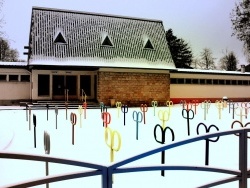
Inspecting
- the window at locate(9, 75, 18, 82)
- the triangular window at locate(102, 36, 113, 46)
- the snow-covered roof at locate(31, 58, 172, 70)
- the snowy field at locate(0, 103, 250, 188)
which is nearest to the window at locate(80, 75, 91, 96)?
the snow-covered roof at locate(31, 58, 172, 70)

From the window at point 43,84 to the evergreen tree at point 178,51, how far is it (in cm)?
3242

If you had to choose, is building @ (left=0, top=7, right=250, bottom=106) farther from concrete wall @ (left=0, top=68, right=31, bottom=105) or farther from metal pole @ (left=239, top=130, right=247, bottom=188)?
metal pole @ (left=239, top=130, right=247, bottom=188)

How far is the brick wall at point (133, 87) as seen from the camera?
92.8 ft

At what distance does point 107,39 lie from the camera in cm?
3003

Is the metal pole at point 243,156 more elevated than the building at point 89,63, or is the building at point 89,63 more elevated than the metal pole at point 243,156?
the building at point 89,63

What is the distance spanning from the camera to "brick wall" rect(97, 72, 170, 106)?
28.3 m

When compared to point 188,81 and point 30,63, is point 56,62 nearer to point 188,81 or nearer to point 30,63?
point 30,63

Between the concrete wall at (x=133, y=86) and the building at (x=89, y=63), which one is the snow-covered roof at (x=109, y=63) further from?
the concrete wall at (x=133, y=86)

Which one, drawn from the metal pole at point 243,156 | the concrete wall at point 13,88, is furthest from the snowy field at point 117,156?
the concrete wall at point 13,88

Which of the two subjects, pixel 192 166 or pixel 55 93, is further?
pixel 55 93

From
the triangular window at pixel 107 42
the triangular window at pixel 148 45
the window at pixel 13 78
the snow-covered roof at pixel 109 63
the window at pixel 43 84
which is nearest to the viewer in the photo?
the snow-covered roof at pixel 109 63

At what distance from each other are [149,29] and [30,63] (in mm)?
14055

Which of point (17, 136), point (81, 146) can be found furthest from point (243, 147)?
point (17, 136)

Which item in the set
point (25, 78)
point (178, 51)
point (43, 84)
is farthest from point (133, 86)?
point (178, 51)
